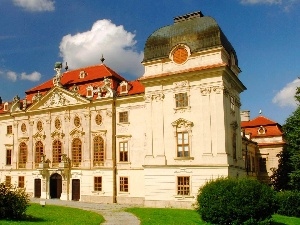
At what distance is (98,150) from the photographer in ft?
126

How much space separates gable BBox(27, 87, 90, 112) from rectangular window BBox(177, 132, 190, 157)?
11837 millimetres

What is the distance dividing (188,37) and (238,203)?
52.4 ft

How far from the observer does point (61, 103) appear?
135ft

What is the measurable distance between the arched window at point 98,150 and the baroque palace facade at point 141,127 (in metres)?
0.10

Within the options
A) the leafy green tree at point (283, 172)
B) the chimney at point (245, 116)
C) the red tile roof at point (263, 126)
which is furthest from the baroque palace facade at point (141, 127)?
the chimney at point (245, 116)

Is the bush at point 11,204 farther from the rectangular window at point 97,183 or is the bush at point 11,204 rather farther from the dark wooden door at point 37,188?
the dark wooden door at point 37,188

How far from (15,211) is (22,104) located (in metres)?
27.6

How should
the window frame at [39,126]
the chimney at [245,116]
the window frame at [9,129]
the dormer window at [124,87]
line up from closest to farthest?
1. the dormer window at [124,87]
2. the window frame at [39,126]
3. the window frame at [9,129]
4. the chimney at [245,116]

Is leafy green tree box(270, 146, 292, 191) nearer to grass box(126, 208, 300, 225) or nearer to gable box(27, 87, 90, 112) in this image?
grass box(126, 208, 300, 225)

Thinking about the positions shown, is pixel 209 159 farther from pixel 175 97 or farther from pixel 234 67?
pixel 234 67

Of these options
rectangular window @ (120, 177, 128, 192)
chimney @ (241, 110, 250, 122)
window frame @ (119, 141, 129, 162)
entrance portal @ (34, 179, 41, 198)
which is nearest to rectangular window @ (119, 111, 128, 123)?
window frame @ (119, 141, 129, 162)

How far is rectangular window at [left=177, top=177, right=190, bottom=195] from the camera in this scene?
31.2 m

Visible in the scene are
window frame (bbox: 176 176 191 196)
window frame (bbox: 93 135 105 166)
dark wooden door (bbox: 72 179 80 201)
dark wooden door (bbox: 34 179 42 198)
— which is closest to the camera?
window frame (bbox: 176 176 191 196)

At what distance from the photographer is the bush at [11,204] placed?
20.0 meters
